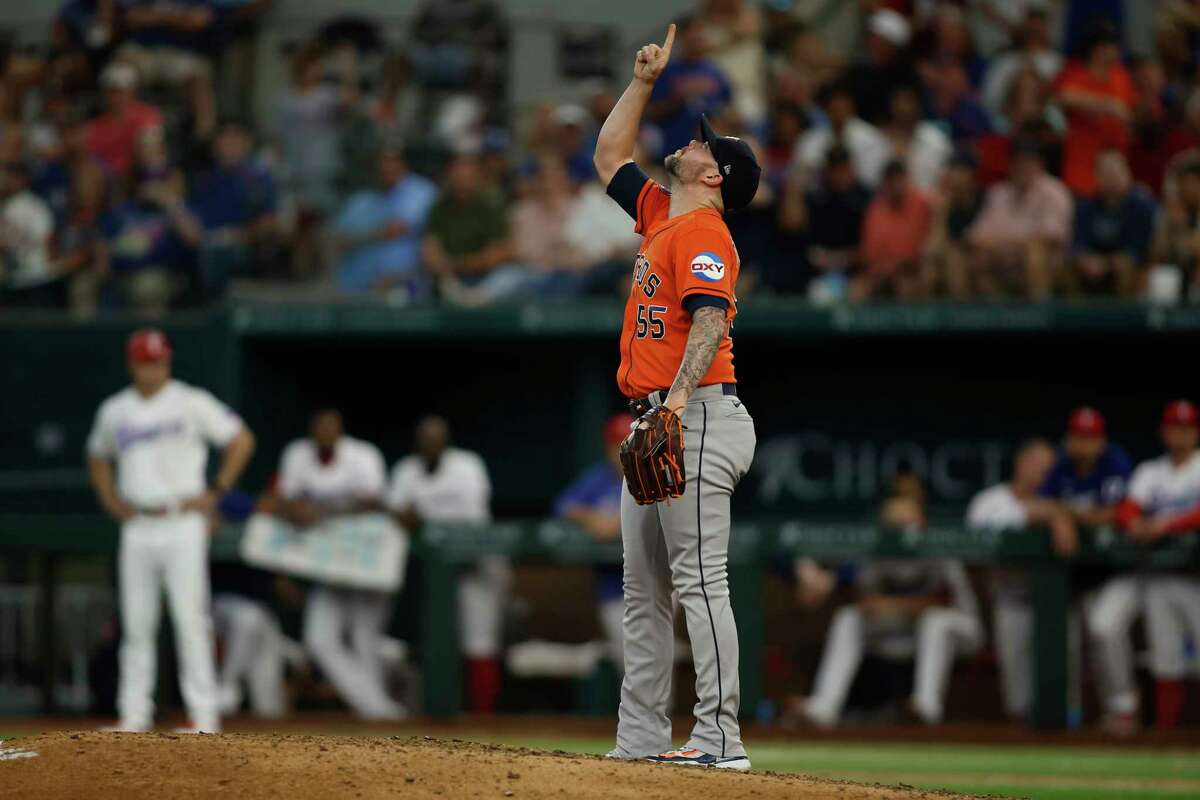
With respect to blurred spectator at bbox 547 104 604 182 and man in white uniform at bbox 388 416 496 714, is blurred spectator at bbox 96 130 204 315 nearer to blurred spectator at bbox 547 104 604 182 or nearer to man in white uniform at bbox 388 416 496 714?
man in white uniform at bbox 388 416 496 714

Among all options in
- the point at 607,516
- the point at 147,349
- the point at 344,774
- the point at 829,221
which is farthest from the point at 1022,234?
the point at 344,774

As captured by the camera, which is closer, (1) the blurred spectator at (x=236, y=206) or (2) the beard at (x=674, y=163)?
(2) the beard at (x=674, y=163)

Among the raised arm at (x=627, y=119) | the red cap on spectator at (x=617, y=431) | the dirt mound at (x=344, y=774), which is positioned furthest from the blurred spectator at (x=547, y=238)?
the dirt mound at (x=344, y=774)

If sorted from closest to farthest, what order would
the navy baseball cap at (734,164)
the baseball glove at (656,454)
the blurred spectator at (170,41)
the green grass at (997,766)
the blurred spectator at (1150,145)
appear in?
the baseball glove at (656,454)
the navy baseball cap at (734,164)
the green grass at (997,766)
the blurred spectator at (1150,145)
the blurred spectator at (170,41)

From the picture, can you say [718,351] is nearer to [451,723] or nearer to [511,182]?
[451,723]

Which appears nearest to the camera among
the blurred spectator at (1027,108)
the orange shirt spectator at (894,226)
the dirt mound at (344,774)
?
the dirt mound at (344,774)

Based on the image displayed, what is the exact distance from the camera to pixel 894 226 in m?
11.4

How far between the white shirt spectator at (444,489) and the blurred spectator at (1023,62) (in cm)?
450

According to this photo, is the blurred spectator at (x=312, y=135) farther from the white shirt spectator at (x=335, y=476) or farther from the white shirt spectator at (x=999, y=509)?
the white shirt spectator at (x=999, y=509)

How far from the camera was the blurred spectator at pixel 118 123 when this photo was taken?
497 inches

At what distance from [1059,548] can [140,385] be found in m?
4.92

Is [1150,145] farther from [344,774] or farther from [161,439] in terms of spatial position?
[344,774]

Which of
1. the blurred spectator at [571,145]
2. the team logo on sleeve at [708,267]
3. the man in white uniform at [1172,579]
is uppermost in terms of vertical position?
the blurred spectator at [571,145]

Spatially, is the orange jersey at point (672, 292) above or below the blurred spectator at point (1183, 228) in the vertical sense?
below
